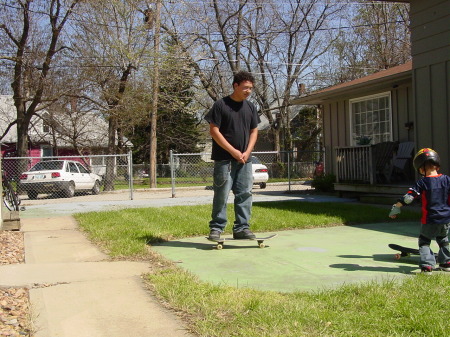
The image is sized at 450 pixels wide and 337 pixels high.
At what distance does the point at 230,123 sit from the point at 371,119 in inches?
359

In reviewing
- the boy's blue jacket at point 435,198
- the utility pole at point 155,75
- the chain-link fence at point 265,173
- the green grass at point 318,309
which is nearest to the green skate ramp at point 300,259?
the green grass at point 318,309

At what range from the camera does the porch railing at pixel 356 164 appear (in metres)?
12.1

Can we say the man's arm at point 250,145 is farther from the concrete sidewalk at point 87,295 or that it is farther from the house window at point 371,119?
the house window at point 371,119

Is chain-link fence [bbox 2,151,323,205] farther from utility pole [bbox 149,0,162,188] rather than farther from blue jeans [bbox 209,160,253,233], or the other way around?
blue jeans [bbox 209,160,253,233]

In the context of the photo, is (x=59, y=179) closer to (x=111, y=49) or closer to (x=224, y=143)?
(x=111, y=49)

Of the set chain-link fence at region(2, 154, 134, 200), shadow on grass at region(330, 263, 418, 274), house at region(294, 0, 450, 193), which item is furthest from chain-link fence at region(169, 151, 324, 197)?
shadow on grass at region(330, 263, 418, 274)

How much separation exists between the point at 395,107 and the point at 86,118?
26.4 meters

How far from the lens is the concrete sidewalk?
10.5ft

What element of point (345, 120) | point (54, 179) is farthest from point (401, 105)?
point (54, 179)

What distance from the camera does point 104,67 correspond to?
81.7 feet

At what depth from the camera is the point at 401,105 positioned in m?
13.0

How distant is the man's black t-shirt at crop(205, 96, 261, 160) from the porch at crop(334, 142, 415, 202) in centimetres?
655

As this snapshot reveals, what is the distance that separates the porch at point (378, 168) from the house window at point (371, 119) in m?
0.65

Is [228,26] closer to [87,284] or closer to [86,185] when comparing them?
[86,185]
